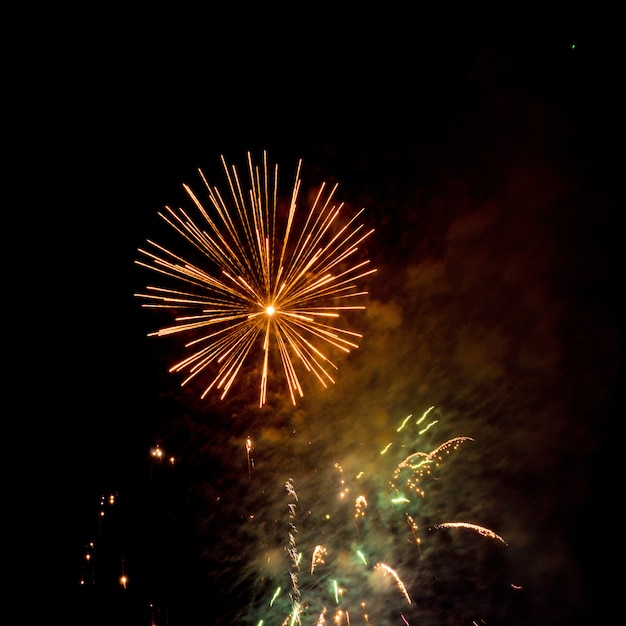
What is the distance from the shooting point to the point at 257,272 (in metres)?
5.48

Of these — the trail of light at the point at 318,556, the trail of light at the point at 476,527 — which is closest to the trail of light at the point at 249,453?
the trail of light at the point at 318,556

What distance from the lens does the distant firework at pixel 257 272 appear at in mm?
5625

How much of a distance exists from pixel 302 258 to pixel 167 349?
2473mm

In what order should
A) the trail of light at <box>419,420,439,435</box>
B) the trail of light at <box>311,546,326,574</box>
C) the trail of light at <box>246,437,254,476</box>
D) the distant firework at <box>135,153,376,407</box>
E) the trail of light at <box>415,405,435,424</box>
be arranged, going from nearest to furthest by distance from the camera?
the distant firework at <box>135,153,376,407</box> < the trail of light at <box>246,437,254,476</box> < the trail of light at <box>415,405,435,424</box> < the trail of light at <box>419,420,439,435</box> < the trail of light at <box>311,546,326,574</box>

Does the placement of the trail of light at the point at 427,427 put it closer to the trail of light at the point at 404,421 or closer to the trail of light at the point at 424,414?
the trail of light at the point at 424,414

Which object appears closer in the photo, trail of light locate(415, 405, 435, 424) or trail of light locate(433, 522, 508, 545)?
trail of light locate(415, 405, 435, 424)

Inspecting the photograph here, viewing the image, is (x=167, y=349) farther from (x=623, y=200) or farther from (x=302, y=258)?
(x=623, y=200)

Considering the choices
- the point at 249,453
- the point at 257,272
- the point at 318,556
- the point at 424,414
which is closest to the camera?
the point at 257,272

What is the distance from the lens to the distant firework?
562 centimetres

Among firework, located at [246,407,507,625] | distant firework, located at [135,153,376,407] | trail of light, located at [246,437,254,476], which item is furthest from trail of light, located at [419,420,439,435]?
trail of light, located at [246,437,254,476]

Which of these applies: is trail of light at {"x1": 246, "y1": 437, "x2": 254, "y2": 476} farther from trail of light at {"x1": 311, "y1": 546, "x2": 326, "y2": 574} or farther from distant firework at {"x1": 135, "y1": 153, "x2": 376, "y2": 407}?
trail of light at {"x1": 311, "y1": 546, "x2": 326, "y2": 574}

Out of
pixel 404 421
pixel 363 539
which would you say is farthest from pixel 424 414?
pixel 363 539

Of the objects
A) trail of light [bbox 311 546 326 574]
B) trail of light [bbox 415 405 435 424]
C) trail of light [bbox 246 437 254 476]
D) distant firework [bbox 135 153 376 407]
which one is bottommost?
trail of light [bbox 311 546 326 574]

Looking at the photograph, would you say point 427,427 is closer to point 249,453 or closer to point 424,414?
point 424,414
